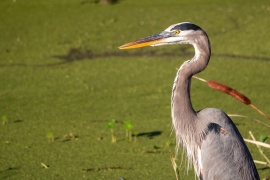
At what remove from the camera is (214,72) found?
592cm

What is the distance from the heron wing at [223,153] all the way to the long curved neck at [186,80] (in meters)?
0.11

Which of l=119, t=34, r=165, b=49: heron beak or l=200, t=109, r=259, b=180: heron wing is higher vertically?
l=119, t=34, r=165, b=49: heron beak

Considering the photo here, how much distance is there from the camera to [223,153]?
3.60m

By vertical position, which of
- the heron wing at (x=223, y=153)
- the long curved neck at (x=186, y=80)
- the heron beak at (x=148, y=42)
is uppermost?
the heron beak at (x=148, y=42)

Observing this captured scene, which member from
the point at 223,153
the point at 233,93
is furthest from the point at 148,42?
the point at 233,93

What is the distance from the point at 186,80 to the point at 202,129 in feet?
0.81

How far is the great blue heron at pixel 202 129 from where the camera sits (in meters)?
3.59

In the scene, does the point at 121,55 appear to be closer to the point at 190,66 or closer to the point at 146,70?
the point at 146,70

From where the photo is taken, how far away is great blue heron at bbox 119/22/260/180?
3.59 m

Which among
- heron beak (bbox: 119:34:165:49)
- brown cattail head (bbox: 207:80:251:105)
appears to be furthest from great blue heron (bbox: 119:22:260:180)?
brown cattail head (bbox: 207:80:251:105)

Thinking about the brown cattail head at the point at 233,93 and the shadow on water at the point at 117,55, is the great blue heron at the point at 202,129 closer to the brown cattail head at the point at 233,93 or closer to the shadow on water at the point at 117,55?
the brown cattail head at the point at 233,93

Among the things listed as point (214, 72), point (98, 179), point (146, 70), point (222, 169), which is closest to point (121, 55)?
point (146, 70)

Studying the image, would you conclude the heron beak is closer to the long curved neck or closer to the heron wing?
the long curved neck

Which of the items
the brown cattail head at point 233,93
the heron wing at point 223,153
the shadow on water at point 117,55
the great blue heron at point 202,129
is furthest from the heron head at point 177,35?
the shadow on water at point 117,55
